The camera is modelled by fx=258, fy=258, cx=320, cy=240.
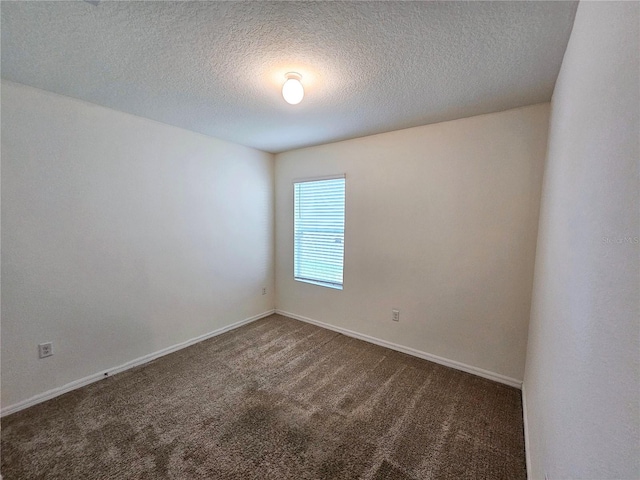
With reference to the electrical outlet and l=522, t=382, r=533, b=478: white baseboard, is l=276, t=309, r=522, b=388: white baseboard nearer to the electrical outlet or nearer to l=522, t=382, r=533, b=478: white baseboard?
l=522, t=382, r=533, b=478: white baseboard

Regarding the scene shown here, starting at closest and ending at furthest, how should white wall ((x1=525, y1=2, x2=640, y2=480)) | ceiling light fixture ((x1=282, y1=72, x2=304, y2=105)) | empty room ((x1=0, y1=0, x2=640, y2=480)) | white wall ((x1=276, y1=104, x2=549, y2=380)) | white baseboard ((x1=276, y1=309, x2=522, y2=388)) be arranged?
white wall ((x1=525, y1=2, x2=640, y2=480))
empty room ((x1=0, y1=0, x2=640, y2=480))
ceiling light fixture ((x1=282, y1=72, x2=304, y2=105))
white wall ((x1=276, y1=104, x2=549, y2=380))
white baseboard ((x1=276, y1=309, x2=522, y2=388))

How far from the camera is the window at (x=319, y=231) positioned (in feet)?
10.8

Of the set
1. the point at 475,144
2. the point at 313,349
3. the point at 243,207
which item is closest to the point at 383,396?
the point at 313,349

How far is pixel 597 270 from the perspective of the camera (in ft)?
2.36

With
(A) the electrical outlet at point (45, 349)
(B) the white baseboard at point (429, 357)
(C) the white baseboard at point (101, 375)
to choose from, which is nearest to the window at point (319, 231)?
(B) the white baseboard at point (429, 357)

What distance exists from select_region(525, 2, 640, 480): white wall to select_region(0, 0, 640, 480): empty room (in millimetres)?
11

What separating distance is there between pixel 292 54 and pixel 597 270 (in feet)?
5.65

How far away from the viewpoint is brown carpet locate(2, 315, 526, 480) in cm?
149

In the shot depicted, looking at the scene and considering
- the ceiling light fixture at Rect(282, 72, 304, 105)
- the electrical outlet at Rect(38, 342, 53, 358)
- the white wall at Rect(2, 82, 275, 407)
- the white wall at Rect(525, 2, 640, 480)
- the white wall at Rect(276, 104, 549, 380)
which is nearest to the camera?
the white wall at Rect(525, 2, 640, 480)

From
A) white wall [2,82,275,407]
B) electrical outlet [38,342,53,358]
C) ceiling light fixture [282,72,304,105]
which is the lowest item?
electrical outlet [38,342,53,358]

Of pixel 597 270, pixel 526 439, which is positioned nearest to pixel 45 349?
pixel 597 270

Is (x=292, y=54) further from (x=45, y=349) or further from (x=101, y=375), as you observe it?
(x=101, y=375)

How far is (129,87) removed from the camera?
1932mm

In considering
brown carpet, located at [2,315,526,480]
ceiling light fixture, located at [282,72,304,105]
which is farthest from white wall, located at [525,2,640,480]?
ceiling light fixture, located at [282,72,304,105]
